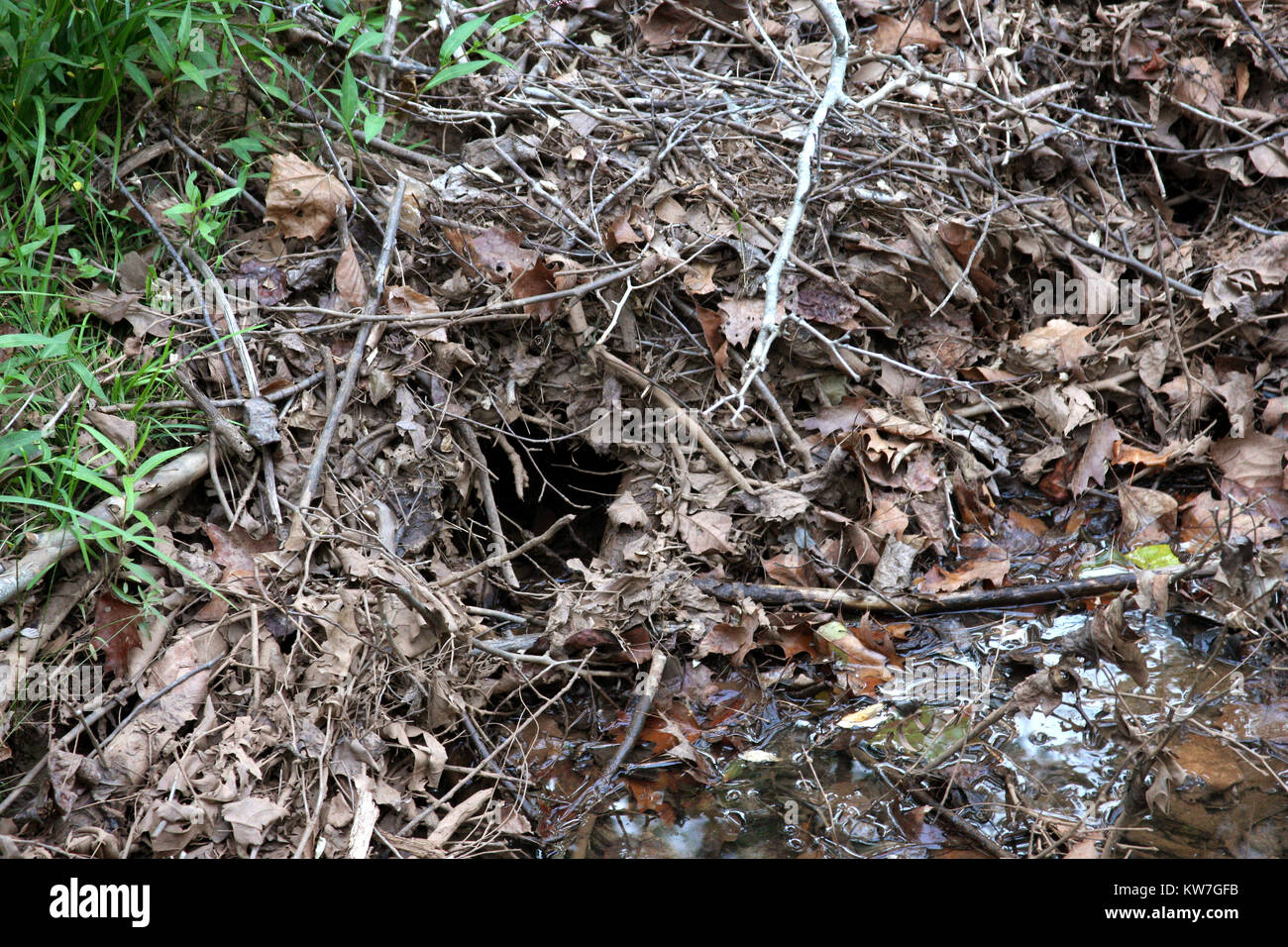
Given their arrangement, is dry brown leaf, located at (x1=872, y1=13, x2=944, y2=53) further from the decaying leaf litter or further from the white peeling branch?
the white peeling branch

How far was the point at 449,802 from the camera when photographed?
2.64 m

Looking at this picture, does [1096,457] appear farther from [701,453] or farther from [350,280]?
[350,280]

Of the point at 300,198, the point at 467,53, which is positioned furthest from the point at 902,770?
the point at 467,53

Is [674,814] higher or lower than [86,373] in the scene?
lower

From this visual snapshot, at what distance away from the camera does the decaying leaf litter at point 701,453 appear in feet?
8.49

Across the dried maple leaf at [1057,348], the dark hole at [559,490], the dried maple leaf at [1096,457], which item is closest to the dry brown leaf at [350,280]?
the dark hole at [559,490]

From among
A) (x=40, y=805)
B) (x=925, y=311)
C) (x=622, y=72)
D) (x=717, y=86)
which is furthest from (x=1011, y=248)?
A: (x=40, y=805)

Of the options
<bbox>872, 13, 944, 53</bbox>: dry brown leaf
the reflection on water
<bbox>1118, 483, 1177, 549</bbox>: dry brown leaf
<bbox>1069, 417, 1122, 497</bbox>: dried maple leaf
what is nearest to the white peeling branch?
<bbox>872, 13, 944, 53</bbox>: dry brown leaf

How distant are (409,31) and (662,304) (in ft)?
5.33

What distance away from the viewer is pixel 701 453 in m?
3.45

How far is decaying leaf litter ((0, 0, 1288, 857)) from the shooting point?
8.49 ft

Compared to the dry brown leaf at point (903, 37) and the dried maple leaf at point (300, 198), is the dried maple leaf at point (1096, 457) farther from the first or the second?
the dried maple leaf at point (300, 198)

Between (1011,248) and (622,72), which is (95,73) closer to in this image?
(622,72)

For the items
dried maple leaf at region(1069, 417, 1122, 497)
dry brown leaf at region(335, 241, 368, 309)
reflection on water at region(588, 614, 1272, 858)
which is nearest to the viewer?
reflection on water at region(588, 614, 1272, 858)
